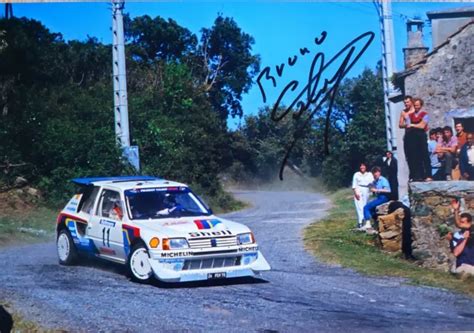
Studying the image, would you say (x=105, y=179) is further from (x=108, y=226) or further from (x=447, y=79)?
(x=447, y=79)

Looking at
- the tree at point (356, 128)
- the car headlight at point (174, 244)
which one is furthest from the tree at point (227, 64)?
the car headlight at point (174, 244)

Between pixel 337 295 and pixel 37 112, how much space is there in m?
4.99

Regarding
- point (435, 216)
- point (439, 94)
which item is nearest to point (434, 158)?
point (435, 216)

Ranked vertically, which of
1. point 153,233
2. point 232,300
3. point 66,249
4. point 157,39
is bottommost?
point 232,300

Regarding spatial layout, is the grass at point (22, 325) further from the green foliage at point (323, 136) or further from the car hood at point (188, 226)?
the green foliage at point (323, 136)

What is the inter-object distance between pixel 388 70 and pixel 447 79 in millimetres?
1073

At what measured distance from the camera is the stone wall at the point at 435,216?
1235 centimetres

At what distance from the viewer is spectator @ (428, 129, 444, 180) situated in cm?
1266

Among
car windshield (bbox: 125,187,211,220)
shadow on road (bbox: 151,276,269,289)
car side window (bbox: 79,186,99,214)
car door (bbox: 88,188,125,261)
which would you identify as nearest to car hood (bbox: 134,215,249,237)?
car windshield (bbox: 125,187,211,220)

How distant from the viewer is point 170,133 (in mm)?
12188

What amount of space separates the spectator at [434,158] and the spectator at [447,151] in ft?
0.21

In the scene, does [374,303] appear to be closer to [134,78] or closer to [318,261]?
[318,261]

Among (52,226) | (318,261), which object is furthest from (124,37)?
(318,261)

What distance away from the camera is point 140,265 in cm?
1031
